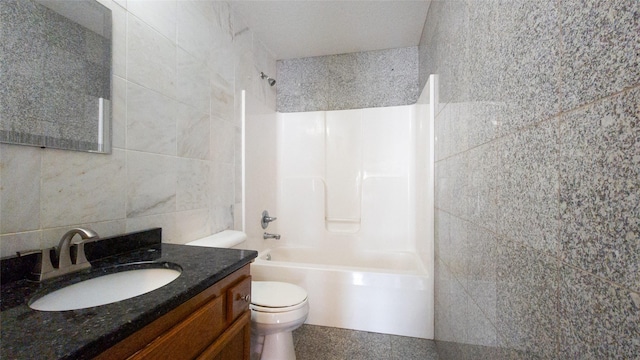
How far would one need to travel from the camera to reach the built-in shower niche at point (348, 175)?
2.61 metres

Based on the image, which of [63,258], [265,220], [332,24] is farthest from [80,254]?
[332,24]

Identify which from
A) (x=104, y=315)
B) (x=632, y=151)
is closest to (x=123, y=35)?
(x=104, y=315)

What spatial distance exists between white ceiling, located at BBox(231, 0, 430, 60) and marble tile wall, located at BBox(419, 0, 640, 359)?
3.79 feet

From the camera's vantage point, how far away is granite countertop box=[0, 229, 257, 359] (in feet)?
1.59

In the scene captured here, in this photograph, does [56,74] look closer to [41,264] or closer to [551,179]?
[41,264]

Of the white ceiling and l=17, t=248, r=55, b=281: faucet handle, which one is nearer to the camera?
l=17, t=248, r=55, b=281: faucet handle

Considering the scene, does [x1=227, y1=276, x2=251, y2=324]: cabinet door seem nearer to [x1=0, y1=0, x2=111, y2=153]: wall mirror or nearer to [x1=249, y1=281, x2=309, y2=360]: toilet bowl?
[x1=249, y1=281, x2=309, y2=360]: toilet bowl

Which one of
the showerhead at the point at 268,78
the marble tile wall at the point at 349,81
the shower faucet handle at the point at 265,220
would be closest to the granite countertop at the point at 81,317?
the shower faucet handle at the point at 265,220

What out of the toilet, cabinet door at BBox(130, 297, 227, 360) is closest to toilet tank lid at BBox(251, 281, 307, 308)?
the toilet

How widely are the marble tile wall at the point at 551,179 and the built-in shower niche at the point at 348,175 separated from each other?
57.3 inches

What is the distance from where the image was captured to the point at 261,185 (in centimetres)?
251

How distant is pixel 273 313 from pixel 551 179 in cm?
141

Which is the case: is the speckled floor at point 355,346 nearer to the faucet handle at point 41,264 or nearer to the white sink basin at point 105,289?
the white sink basin at point 105,289

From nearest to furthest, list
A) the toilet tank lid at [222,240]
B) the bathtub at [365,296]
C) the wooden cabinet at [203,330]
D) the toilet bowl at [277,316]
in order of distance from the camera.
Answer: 1. the wooden cabinet at [203,330]
2. the toilet bowl at [277,316]
3. the toilet tank lid at [222,240]
4. the bathtub at [365,296]
